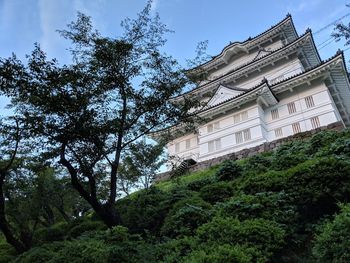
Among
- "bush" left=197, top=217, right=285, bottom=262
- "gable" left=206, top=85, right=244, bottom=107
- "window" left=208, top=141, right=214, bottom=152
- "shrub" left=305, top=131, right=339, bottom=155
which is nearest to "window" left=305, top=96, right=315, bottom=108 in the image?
"gable" left=206, top=85, right=244, bottom=107

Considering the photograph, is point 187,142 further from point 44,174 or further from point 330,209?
point 330,209

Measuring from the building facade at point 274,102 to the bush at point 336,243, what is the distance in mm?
17504

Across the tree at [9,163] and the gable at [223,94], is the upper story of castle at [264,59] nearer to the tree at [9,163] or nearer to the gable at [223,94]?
the gable at [223,94]

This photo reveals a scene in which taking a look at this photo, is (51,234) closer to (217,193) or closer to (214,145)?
(217,193)

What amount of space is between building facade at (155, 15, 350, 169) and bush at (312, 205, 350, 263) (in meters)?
17.5

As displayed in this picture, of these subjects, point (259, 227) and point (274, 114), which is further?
point (274, 114)

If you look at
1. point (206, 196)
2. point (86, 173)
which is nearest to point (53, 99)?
point (86, 173)

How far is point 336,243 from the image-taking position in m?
4.78

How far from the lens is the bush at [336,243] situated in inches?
180

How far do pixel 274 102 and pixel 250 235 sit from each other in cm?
2257

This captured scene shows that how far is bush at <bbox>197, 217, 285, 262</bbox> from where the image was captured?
583 cm

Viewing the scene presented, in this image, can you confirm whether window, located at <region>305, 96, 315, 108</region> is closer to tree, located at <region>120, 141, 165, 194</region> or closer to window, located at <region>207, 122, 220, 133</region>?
window, located at <region>207, 122, 220, 133</region>

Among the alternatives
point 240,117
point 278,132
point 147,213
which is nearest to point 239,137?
point 240,117

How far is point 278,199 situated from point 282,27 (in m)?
29.4
